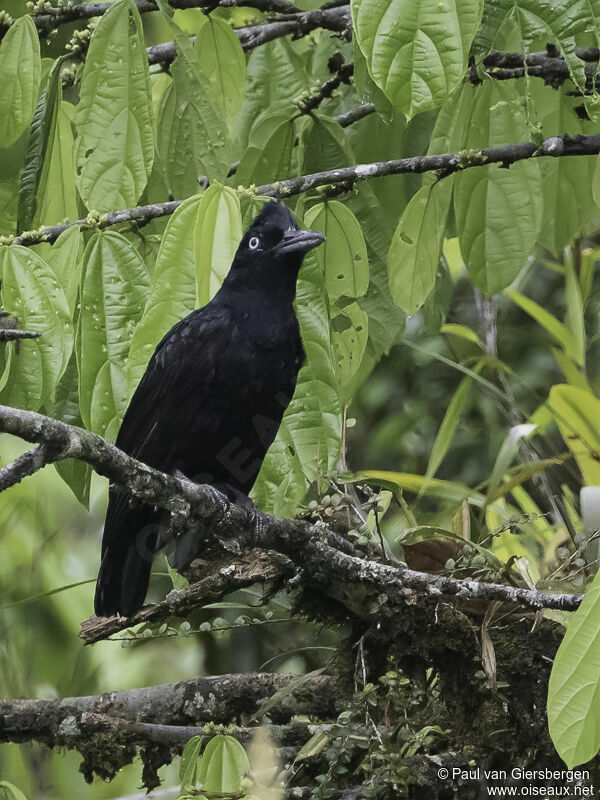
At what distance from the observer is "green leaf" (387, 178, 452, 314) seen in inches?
95.2

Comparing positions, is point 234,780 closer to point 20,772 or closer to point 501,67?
point 501,67

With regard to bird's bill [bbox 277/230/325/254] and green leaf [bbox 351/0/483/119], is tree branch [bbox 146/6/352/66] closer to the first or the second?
bird's bill [bbox 277/230/325/254]

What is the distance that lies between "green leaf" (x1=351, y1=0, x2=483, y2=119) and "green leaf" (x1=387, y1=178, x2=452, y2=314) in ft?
2.15

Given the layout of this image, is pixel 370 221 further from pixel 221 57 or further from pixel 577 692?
pixel 577 692

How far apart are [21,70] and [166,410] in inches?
42.9

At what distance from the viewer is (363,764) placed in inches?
90.6

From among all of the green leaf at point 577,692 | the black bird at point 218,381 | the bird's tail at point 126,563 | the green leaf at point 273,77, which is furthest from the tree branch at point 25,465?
the green leaf at point 273,77

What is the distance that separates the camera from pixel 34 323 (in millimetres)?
2082

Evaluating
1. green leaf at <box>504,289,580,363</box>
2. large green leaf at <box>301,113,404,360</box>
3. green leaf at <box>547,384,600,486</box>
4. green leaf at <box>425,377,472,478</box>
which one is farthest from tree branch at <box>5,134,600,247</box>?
green leaf at <box>504,289,580,363</box>

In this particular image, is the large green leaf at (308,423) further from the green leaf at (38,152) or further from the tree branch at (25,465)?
the tree branch at (25,465)

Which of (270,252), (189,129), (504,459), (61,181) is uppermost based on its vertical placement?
(189,129)

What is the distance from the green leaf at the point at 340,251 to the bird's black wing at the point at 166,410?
19.6 inches

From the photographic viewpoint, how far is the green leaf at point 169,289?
2012mm

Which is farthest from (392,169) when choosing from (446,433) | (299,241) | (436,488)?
(436,488)
